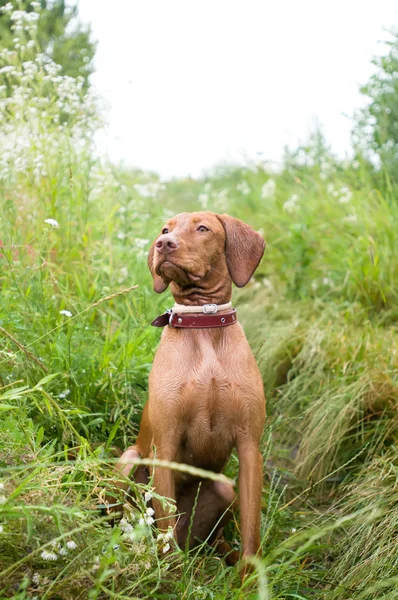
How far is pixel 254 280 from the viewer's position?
246 inches

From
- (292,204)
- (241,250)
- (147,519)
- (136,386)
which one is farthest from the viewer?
(292,204)

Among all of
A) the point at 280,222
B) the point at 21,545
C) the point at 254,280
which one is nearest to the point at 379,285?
the point at 254,280

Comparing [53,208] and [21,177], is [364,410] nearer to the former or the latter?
[53,208]

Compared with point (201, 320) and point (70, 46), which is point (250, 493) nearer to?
point (201, 320)

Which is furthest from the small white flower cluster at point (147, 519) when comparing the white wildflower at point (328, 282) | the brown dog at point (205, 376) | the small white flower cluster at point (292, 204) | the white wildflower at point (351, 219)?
the small white flower cluster at point (292, 204)

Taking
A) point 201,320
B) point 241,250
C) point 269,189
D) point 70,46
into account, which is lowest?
point 201,320

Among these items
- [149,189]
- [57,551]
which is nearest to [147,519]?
[57,551]

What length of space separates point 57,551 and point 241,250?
1.44 m

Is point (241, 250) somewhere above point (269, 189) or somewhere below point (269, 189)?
below

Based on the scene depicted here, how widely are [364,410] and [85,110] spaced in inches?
98.5

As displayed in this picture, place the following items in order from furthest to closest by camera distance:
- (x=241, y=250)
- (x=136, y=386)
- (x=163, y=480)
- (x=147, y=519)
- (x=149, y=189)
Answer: (x=149, y=189) < (x=136, y=386) < (x=241, y=250) < (x=163, y=480) < (x=147, y=519)

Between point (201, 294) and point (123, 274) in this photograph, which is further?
point (123, 274)

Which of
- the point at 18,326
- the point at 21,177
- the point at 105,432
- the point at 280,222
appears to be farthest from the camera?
the point at 280,222

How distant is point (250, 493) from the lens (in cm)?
259
